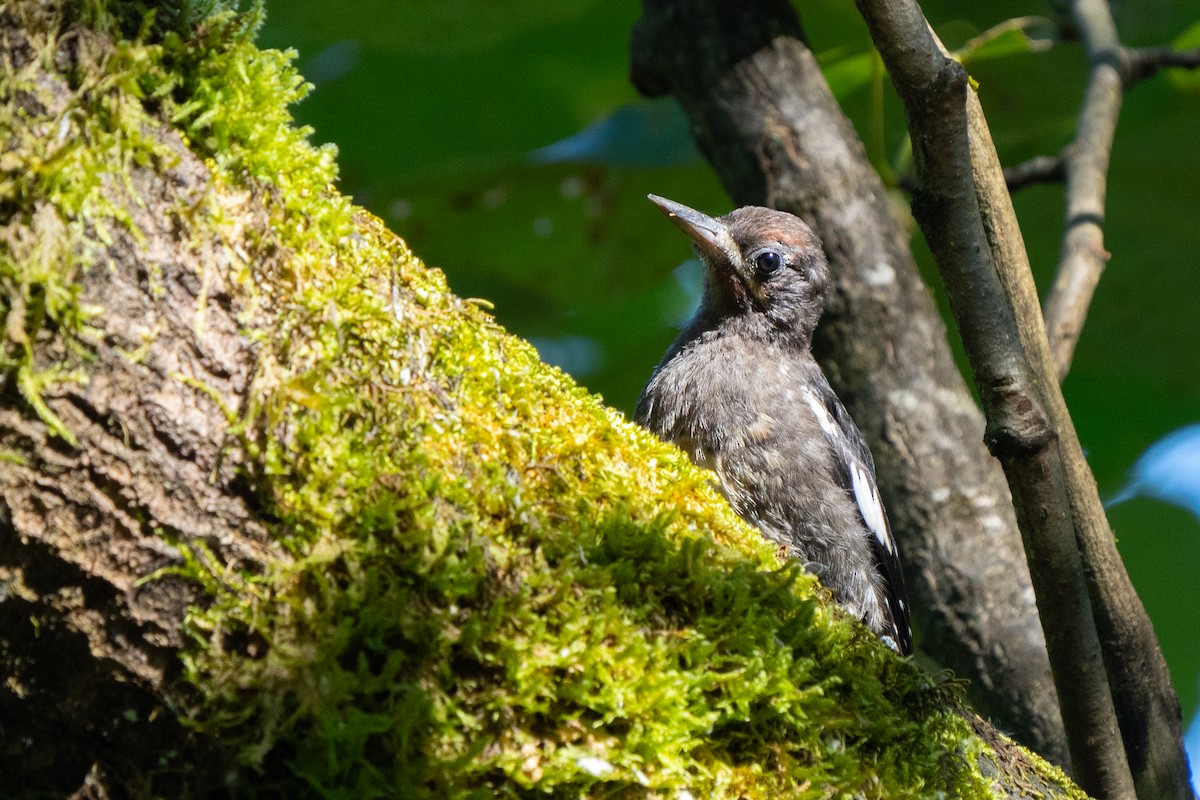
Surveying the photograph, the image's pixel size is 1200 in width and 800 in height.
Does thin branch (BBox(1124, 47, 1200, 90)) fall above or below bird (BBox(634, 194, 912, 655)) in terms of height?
above

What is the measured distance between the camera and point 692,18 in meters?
4.23

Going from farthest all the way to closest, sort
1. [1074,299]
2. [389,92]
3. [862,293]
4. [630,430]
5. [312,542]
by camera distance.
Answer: [389,92], [862,293], [1074,299], [630,430], [312,542]

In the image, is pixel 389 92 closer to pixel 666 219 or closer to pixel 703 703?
pixel 666 219

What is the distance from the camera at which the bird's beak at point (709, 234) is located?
4.02 meters

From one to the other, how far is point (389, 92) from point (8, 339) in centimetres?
336

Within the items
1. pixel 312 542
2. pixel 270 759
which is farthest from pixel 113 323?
pixel 270 759

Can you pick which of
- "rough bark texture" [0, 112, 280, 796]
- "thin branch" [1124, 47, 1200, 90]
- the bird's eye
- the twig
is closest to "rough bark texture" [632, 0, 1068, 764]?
the bird's eye

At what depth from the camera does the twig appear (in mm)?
2148

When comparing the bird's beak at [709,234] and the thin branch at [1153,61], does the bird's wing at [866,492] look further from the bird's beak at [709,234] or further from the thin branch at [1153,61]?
the thin branch at [1153,61]

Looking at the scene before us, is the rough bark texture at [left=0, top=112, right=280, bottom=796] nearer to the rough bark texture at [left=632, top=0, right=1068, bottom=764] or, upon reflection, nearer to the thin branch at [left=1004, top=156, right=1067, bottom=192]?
the rough bark texture at [left=632, top=0, right=1068, bottom=764]

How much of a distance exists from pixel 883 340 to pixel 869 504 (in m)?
0.64

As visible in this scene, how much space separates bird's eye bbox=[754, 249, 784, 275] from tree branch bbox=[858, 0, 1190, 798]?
5.10 ft

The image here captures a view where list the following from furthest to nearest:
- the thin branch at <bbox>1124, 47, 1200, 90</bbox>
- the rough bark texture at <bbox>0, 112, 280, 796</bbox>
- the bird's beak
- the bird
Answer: the thin branch at <bbox>1124, 47, 1200, 90</bbox>, the bird's beak, the bird, the rough bark texture at <bbox>0, 112, 280, 796</bbox>

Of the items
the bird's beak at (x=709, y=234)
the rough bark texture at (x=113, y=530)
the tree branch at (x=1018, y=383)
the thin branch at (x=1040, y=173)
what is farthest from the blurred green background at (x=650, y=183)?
the rough bark texture at (x=113, y=530)
